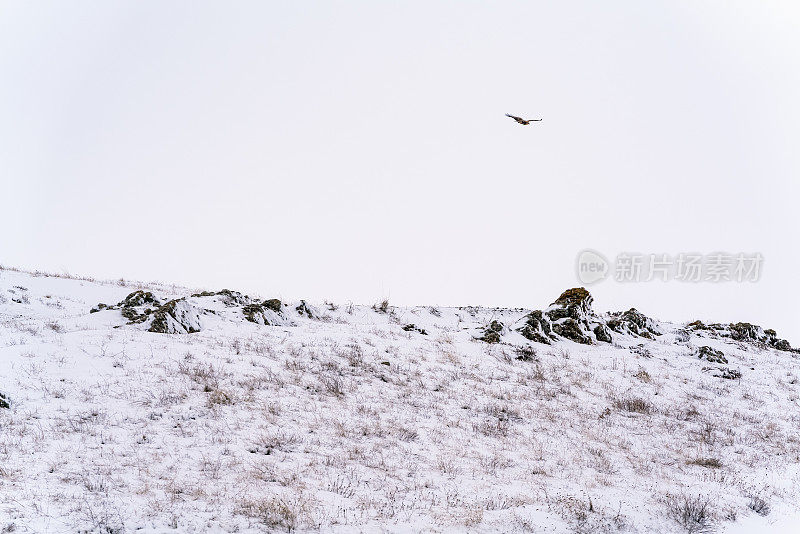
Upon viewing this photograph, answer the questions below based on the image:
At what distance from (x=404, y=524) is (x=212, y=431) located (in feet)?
12.8

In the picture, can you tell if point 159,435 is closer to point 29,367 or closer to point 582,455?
point 29,367

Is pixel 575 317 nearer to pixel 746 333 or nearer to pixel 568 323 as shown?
pixel 568 323

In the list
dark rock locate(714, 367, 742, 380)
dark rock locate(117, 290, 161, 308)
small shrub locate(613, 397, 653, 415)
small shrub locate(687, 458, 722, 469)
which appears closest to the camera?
small shrub locate(687, 458, 722, 469)

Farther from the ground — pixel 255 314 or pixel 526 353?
pixel 255 314

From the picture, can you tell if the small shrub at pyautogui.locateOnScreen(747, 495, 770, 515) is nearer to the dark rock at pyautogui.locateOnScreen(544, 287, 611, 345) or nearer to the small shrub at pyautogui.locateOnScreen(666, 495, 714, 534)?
the small shrub at pyautogui.locateOnScreen(666, 495, 714, 534)

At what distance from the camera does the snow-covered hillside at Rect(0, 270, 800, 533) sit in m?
6.47

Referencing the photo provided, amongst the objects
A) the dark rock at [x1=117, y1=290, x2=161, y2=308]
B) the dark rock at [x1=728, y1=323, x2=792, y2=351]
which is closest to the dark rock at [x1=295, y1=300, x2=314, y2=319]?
the dark rock at [x1=117, y1=290, x2=161, y2=308]

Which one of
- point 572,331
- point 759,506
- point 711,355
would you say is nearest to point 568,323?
point 572,331

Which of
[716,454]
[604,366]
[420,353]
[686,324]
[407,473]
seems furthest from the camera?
[686,324]

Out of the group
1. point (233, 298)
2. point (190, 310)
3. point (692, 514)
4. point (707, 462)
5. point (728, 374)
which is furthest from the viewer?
point (233, 298)

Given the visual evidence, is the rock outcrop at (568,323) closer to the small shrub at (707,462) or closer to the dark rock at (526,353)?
the dark rock at (526,353)

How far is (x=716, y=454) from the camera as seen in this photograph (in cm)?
1012

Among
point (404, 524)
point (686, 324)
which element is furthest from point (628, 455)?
point (686, 324)

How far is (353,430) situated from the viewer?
30.1 ft
